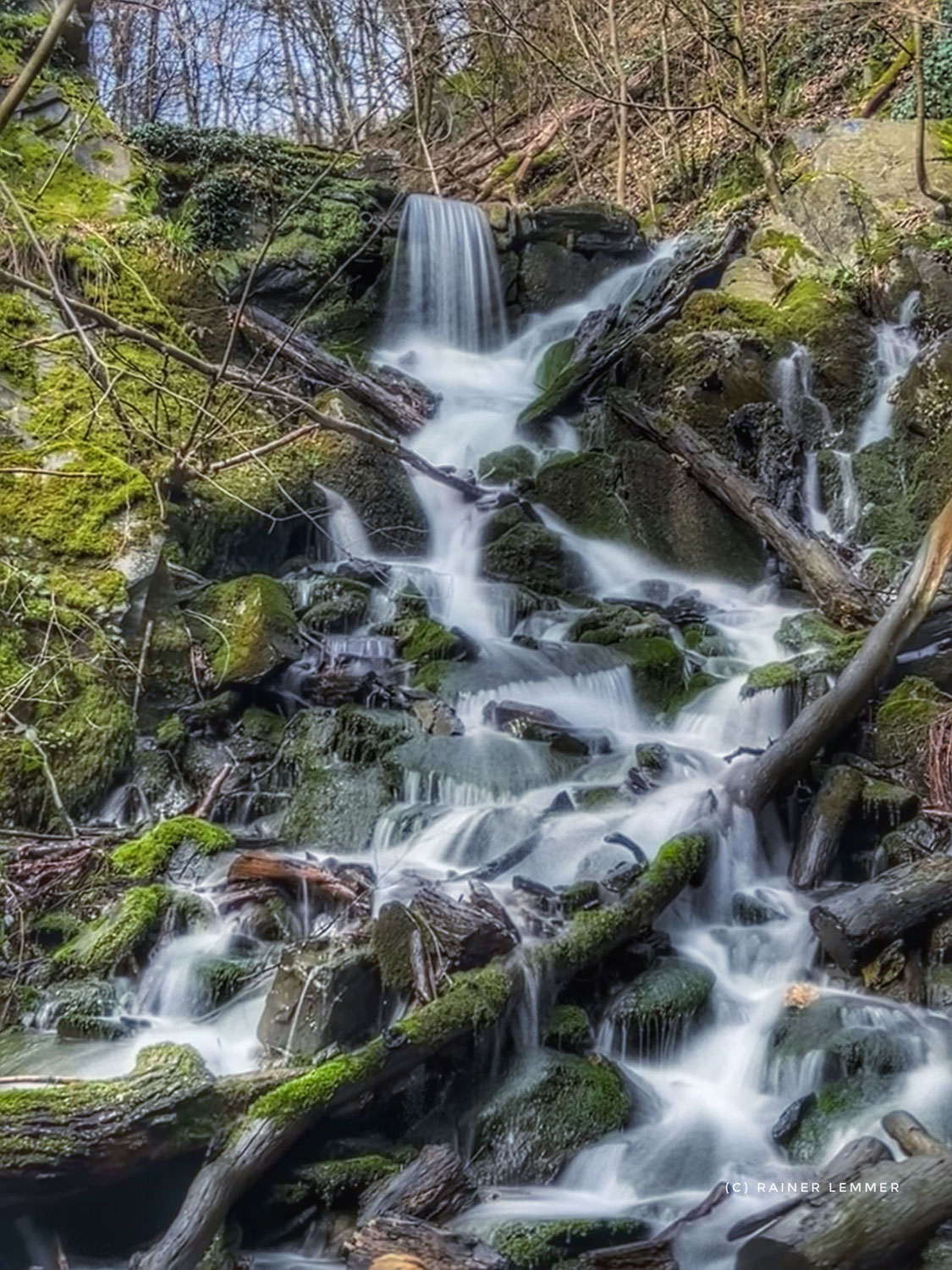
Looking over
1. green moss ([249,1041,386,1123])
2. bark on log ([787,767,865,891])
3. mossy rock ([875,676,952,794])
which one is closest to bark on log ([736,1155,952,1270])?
green moss ([249,1041,386,1123])

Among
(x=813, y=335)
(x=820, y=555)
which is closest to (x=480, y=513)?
(x=820, y=555)

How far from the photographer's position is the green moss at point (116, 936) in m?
4.48

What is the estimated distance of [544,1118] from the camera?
3.79 m

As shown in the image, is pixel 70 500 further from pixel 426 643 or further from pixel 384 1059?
pixel 384 1059

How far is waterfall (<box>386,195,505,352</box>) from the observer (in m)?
12.3

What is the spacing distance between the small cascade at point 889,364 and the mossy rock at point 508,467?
3110mm

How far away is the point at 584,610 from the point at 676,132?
10.8 meters

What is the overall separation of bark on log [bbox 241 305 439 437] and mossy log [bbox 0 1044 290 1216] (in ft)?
24.8

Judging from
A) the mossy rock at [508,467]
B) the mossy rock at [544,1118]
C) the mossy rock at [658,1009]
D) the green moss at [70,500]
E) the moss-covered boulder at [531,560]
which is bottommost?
the mossy rock at [544,1118]

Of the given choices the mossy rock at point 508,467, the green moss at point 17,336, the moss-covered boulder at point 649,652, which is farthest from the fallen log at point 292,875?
the mossy rock at point 508,467

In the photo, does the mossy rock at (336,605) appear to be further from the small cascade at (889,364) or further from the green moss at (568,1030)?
the small cascade at (889,364)

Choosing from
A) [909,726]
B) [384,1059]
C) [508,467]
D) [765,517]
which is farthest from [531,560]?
[384,1059]

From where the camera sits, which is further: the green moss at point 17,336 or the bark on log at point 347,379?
the bark on log at point 347,379

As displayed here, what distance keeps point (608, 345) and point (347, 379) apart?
2.75 meters
